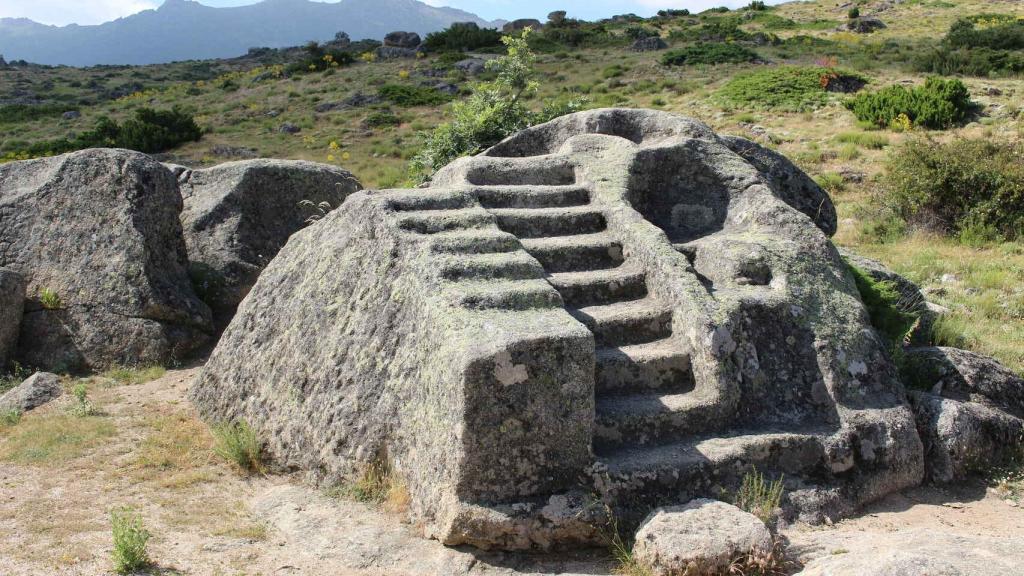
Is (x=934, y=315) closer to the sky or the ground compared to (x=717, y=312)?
closer to the ground

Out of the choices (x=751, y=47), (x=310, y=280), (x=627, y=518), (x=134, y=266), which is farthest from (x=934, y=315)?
(x=751, y=47)

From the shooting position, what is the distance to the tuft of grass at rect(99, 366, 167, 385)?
29.5 ft

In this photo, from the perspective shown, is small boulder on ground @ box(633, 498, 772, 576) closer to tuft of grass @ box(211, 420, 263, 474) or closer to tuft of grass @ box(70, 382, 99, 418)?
tuft of grass @ box(211, 420, 263, 474)

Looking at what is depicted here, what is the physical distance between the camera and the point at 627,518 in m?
4.80

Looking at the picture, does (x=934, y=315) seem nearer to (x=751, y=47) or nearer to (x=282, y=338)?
(x=282, y=338)

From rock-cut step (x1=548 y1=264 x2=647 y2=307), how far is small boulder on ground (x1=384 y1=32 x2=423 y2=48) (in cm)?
4638

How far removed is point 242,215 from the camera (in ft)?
36.7

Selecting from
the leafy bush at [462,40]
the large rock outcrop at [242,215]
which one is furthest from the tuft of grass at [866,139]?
the leafy bush at [462,40]

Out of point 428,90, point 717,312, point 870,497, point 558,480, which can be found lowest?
point 870,497

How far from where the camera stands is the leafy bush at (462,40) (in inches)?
1770

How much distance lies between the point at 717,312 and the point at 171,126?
25947 millimetres

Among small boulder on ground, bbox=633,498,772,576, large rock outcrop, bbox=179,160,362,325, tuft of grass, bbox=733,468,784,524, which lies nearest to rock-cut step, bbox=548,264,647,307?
tuft of grass, bbox=733,468,784,524

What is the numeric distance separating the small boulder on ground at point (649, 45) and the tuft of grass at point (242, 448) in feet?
123

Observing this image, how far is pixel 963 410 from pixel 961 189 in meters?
8.40
